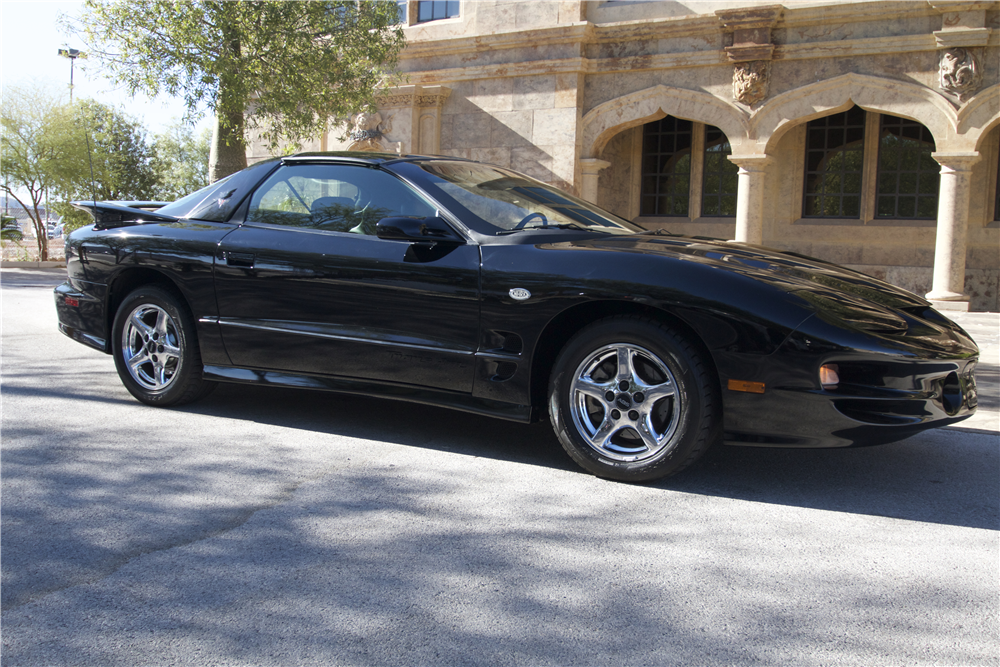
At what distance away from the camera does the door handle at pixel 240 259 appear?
468 cm

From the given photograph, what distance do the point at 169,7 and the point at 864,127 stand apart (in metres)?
12.0

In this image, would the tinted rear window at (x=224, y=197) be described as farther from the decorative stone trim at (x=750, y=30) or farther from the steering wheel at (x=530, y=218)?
the decorative stone trim at (x=750, y=30)

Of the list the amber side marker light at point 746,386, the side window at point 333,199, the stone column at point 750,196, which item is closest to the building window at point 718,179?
the stone column at point 750,196

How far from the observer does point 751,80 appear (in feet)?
47.1

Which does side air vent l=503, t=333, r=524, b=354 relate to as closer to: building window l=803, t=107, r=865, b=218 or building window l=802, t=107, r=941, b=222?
building window l=802, t=107, r=941, b=222

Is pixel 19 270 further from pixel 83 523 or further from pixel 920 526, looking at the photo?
pixel 920 526

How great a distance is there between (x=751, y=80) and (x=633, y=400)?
39.6 feet

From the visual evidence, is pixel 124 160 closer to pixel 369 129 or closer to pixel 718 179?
pixel 369 129

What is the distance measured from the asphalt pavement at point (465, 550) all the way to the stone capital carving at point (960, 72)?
33.0 feet

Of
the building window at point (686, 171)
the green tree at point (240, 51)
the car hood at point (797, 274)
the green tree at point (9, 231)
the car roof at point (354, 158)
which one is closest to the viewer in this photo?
the car hood at point (797, 274)

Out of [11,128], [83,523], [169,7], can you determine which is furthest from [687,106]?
[11,128]

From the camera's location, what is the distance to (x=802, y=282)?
3736mm

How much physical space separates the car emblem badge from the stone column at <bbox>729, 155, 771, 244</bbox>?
38.3ft

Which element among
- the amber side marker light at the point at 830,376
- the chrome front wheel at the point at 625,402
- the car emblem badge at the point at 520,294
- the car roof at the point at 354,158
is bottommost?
the chrome front wheel at the point at 625,402
